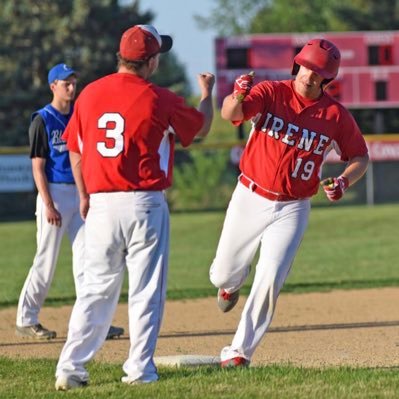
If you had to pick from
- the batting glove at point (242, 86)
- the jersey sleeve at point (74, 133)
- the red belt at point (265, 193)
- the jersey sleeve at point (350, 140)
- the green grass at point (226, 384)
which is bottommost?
Answer: the green grass at point (226, 384)

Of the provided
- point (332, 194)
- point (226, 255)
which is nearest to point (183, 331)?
point (226, 255)

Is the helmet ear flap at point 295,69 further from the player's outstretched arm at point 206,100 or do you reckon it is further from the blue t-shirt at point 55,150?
the blue t-shirt at point 55,150

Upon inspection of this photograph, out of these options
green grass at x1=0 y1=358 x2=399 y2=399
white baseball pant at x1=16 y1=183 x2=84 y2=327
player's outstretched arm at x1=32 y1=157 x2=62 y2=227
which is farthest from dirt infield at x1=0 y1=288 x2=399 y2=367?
player's outstretched arm at x1=32 y1=157 x2=62 y2=227

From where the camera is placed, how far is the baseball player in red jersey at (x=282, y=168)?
6703 mm

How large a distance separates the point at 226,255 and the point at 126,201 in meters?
1.39

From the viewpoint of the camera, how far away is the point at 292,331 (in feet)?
29.3

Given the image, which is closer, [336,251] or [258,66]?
[336,251]

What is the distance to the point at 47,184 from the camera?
8352mm

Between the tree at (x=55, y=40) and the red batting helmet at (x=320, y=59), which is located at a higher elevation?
the red batting helmet at (x=320, y=59)

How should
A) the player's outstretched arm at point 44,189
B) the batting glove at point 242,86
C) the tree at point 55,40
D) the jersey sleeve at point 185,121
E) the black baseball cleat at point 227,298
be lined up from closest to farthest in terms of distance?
the jersey sleeve at point 185,121 < the batting glove at point 242,86 < the black baseball cleat at point 227,298 < the player's outstretched arm at point 44,189 < the tree at point 55,40

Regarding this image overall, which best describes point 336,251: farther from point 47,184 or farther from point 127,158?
point 127,158

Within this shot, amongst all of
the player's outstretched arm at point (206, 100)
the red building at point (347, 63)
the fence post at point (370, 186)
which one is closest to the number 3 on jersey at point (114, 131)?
the player's outstretched arm at point (206, 100)

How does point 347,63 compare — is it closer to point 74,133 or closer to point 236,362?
point 236,362

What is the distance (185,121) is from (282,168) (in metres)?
1.09
